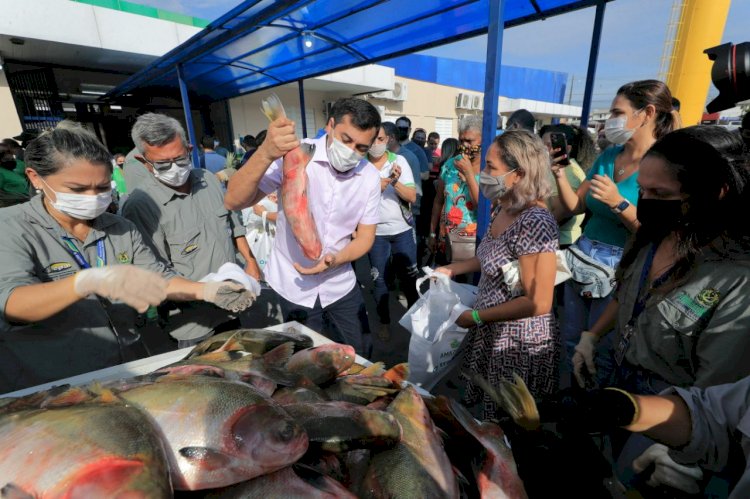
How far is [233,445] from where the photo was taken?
2.45 feet

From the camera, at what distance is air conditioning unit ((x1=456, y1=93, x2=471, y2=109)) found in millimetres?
24378

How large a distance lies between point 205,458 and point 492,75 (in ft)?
9.05

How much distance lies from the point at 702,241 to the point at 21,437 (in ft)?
6.59

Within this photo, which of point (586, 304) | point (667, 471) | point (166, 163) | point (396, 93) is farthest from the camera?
point (396, 93)

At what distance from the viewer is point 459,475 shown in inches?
37.4

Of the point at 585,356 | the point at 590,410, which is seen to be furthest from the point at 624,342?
the point at 590,410

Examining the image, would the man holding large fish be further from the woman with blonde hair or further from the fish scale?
the fish scale

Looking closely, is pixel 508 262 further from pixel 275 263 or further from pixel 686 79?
pixel 686 79

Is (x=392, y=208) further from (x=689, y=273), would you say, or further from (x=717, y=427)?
(x=717, y=427)

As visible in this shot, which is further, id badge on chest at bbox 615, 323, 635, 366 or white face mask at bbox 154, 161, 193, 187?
white face mask at bbox 154, 161, 193, 187

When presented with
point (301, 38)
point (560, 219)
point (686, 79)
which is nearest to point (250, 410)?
point (560, 219)

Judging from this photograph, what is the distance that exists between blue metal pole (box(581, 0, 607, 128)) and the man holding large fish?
2571 millimetres

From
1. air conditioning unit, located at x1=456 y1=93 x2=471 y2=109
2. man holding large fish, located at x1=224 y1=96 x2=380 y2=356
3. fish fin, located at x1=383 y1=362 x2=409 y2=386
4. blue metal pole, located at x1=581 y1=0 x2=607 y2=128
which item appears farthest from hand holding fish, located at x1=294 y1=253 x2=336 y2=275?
air conditioning unit, located at x1=456 y1=93 x2=471 y2=109

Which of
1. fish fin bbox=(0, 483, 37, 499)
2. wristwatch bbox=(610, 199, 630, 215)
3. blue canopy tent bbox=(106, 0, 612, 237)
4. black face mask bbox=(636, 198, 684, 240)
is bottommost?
fish fin bbox=(0, 483, 37, 499)
